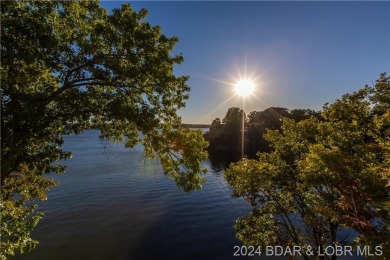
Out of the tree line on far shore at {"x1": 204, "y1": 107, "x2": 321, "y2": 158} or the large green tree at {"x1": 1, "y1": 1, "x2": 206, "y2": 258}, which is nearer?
the large green tree at {"x1": 1, "y1": 1, "x2": 206, "y2": 258}

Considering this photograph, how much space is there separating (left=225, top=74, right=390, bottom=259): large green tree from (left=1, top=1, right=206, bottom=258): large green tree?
661 centimetres

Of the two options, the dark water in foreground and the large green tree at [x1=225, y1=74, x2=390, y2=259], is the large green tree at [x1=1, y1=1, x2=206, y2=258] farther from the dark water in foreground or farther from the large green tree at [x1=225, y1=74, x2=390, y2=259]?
the dark water in foreground

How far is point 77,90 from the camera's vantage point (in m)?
15.0

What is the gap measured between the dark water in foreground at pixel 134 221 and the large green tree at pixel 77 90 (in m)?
12.7

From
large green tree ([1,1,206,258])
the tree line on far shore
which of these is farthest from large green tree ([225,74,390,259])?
the tree line on far shore

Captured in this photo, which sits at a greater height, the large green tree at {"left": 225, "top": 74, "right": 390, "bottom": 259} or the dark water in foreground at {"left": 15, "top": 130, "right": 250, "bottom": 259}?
the large green tree at {"left": 225, "top": 74, "right": 390, "bottom": 259}

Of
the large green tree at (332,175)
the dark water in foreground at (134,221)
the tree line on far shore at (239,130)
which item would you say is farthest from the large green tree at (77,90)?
the tree line on far shore at (239,130)

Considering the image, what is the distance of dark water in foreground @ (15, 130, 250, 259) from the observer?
29.1m

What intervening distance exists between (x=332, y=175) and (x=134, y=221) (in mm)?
30767

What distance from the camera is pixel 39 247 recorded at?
2883 cm

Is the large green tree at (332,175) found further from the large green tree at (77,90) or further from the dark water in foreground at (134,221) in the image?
the dark water in foreground at (134,221)

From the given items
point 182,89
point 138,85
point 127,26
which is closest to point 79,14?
point 127,26

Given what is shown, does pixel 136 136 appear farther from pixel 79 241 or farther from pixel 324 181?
pixel 79 241

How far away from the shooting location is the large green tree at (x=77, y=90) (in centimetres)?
1200
